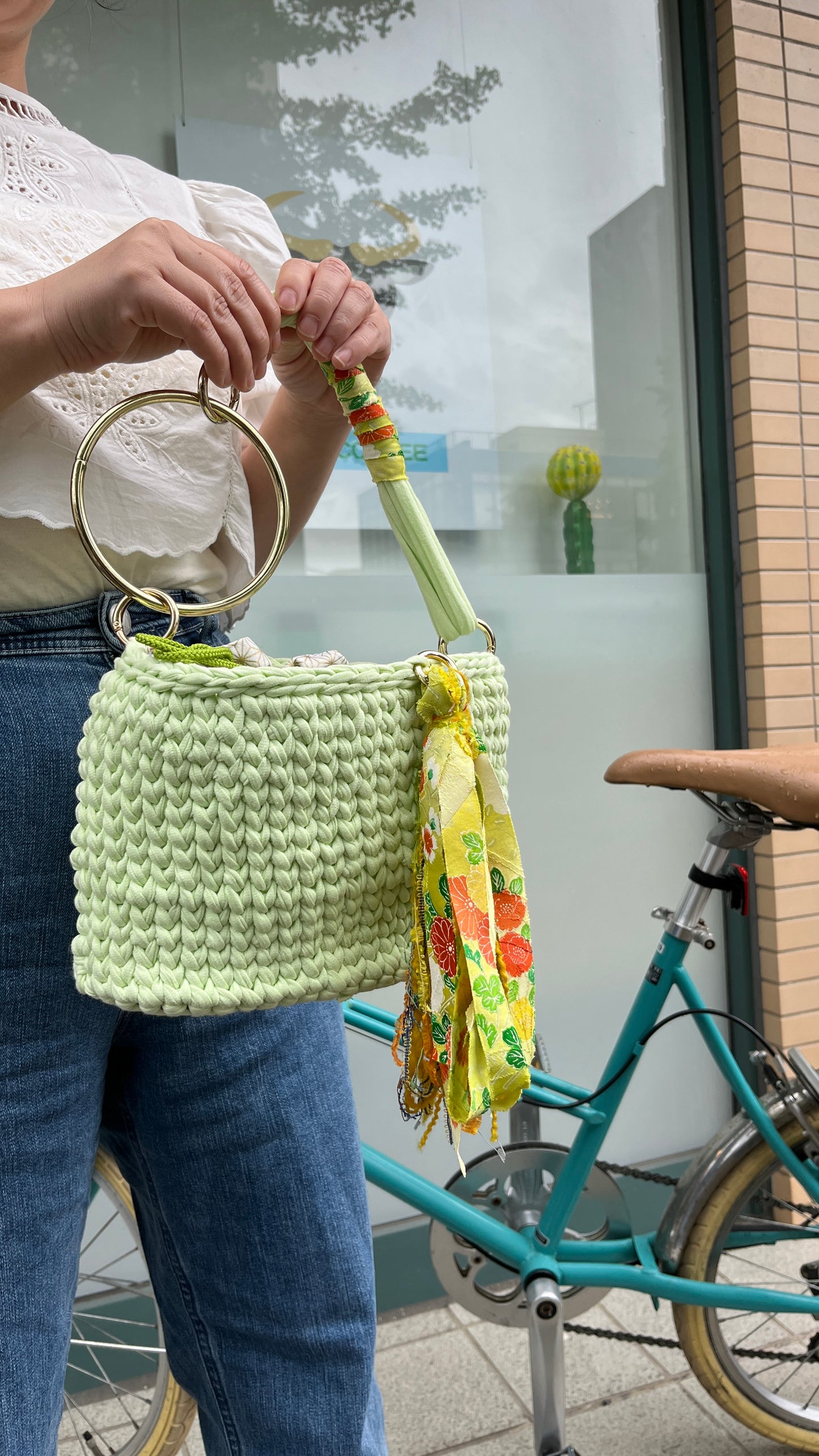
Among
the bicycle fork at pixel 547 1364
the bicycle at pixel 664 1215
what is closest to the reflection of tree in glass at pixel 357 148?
the bicycle at pixel 664 1215

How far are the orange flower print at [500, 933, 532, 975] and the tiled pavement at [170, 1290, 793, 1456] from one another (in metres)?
1.32

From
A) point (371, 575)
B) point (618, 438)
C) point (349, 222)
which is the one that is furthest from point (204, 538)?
point (618, 438)

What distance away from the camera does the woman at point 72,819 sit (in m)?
0.54

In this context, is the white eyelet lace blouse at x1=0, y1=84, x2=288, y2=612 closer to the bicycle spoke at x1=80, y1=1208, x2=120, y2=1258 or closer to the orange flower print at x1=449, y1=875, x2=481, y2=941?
the orange flower print at x1=449, y1=875, x2=481, y2=941

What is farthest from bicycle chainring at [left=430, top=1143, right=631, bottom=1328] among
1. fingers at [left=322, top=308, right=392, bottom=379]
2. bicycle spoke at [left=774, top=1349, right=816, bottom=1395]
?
fingers at [left=322, top=308, right=392, bottom=379]

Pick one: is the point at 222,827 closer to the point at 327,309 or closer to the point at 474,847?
the point at 474,847

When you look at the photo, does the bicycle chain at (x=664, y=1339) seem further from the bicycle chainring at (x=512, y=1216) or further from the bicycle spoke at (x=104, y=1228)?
the bicycle spoke at (x=104, y=1228)

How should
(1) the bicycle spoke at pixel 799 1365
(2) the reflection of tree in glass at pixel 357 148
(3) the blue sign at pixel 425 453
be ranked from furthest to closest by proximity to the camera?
(3) the blue sign at pixel 425 453 < (2) the reflection of tree in glass at pixel 357 148 < (1) the bicycle spoke at pixel 799 1365

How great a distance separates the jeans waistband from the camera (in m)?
0.61

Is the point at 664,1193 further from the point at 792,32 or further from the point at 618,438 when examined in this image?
the point at 792,32

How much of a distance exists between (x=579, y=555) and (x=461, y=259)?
589mm

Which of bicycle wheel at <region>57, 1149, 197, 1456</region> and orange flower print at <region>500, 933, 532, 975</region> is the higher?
orange flower print at <region>500, 933, 532, 975</region>

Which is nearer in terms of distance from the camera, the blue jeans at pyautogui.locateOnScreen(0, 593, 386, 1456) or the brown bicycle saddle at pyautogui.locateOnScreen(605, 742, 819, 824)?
the blue jeans at pyautogui.locateOnScreen(0, 593, 386, 1456)

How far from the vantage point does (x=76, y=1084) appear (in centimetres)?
63
